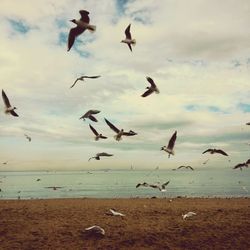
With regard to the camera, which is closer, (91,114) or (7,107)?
(91,114)

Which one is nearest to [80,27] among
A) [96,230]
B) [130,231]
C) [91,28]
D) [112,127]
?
[91,28]

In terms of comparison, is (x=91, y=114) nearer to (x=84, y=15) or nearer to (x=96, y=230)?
(x=84, y=15)

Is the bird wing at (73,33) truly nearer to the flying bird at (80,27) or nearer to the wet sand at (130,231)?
the flying bird at (80,27)

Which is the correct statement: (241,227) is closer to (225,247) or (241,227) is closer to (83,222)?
(225,247)

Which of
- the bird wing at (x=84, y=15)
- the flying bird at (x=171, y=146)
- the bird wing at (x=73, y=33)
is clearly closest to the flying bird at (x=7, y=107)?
the bird wing at (x=73, y=33)

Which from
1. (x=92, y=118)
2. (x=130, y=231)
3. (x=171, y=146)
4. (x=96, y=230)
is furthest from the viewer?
(x=130, y=231)

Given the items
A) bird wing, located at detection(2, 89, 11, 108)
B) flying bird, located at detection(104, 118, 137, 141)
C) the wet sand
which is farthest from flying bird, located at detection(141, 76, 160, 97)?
the wet sand

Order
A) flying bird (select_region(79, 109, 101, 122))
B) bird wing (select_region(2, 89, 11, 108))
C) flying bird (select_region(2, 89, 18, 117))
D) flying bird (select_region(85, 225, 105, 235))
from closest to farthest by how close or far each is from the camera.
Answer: flying bird (select_region(79, 109, 101, 122))
flying bird (select_region(2, 89, 18, 117))
flying bird (select_region(85, 225, 105, 235))
bird wing (select_region(2, 89, 11, 108))

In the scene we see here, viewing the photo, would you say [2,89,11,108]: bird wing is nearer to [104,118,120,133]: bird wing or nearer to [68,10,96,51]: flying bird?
[104,118,120,133]: bird wing

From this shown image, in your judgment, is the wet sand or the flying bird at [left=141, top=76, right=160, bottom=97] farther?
the flying bird at [left=141, top=76, right=160, bottom=97]

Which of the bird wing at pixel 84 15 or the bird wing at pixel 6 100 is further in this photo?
the bird wing at pixel 6 100

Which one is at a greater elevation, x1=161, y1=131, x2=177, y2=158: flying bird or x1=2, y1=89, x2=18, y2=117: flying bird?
x1=2, y1=89, x2=18, y2=117: flying bird

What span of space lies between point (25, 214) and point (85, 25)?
11.8m

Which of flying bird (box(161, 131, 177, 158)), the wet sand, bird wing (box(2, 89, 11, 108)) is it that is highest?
bird wing (box(2, 89, 11, 108))
